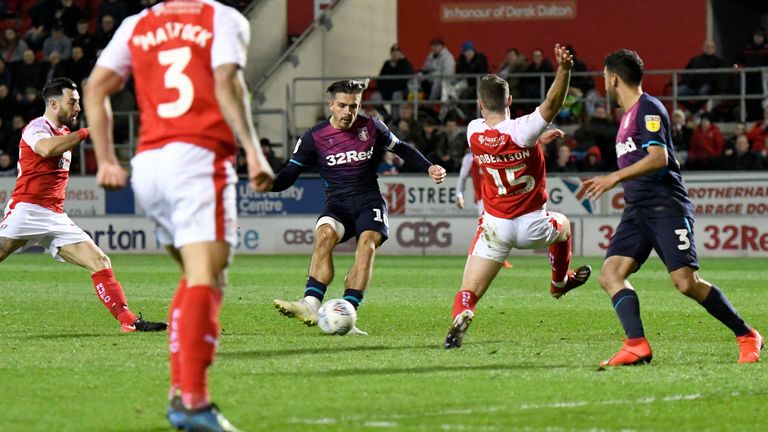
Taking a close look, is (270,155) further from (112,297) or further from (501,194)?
(501,194)

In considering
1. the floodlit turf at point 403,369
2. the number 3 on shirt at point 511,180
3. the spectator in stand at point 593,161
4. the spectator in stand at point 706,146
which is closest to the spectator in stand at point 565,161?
the spectator in stand at point 593,161

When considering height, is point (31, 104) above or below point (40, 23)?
below

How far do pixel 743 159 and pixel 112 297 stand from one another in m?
15.8

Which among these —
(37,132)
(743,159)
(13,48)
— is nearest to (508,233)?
(37,132)

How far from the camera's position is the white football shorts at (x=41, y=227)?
12.3m

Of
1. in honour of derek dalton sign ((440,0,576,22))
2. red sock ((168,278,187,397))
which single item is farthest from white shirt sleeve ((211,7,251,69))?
in honour of derek dalton sign ((440,0,576,22))

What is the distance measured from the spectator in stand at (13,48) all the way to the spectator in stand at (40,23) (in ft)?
1.67

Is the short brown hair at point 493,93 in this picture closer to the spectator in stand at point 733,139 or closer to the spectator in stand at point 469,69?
the spectator in stand at point 733,139

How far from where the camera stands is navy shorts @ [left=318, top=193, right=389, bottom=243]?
12.0 metres

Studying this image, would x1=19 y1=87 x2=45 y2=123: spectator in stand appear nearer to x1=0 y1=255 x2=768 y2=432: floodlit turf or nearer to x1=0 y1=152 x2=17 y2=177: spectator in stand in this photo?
x1=0 y1=152 x2=17 y2=177: spectator in stand

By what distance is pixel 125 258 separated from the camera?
988 inches


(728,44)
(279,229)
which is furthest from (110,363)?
(728,44)

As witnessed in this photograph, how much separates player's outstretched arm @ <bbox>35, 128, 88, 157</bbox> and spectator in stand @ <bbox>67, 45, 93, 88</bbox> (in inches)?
730

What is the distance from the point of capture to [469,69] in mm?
28406
